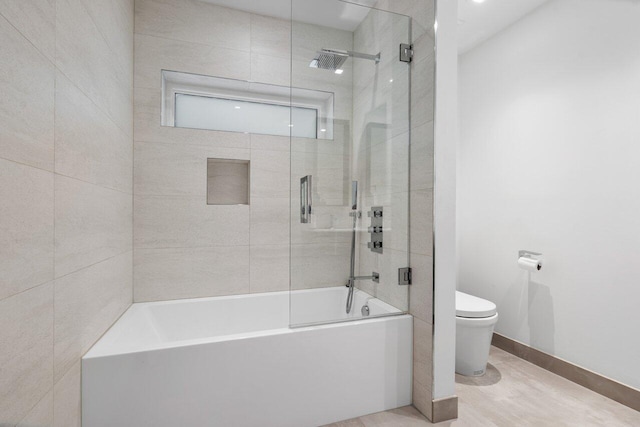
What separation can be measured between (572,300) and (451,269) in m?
1.10

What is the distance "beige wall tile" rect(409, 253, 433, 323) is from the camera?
1.77 metres

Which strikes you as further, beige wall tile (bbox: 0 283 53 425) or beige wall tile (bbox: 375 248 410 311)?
beige wall tile (bbox: 375 248 410 311)

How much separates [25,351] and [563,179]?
9.69 feet

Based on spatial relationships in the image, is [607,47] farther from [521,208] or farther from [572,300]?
[572,300]

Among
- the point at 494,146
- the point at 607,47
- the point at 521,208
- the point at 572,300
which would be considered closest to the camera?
the point at 607,47

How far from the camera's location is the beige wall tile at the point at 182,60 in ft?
7.30

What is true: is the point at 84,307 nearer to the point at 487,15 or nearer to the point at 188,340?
the point at 188,340

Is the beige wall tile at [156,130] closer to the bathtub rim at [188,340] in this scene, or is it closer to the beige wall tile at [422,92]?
the bathtub rim at [188,340]

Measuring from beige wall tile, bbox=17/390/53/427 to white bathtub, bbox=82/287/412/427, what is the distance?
0.98 feet

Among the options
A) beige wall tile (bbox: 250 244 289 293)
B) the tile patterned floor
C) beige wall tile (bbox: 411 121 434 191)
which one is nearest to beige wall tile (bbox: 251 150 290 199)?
beige wall tile (bbox: 250 244 289 293)

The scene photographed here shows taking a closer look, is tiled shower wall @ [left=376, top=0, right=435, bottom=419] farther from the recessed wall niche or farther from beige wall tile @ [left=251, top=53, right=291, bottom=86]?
the recessed wall niche

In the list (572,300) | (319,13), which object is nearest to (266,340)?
(319,13)

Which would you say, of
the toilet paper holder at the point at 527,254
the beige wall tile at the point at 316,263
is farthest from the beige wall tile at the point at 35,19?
the toilet paper holder at the point at 527,254

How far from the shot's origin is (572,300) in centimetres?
218
